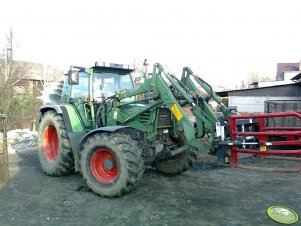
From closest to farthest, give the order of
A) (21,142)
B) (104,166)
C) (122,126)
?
1. (122,126)
2. (104,166)
3. (21,142)

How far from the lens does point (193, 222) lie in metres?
4.37

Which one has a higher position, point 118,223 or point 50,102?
point 50,102

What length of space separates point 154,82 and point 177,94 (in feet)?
1.52

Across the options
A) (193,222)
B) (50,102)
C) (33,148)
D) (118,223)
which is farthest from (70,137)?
(33,148)

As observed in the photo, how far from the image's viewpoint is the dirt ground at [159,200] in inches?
177

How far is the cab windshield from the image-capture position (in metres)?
6.73

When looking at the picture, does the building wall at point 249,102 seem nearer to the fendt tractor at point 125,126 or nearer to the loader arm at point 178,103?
the fendt tractor at point 125,126

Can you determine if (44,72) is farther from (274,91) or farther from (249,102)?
(274,91)

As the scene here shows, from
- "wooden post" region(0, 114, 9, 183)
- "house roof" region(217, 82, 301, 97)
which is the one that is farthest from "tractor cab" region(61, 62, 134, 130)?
"house roof" region(217, 82, 301, 97)

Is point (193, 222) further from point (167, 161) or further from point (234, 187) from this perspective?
point (167, 161)

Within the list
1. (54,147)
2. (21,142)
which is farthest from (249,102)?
(54,147)

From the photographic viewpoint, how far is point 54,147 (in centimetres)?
751

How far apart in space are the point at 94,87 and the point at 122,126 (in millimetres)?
1522

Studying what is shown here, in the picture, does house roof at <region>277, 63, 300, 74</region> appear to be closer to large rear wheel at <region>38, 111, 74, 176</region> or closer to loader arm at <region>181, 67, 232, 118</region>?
loader arm at <region>181, 67, 232, 118</region>
